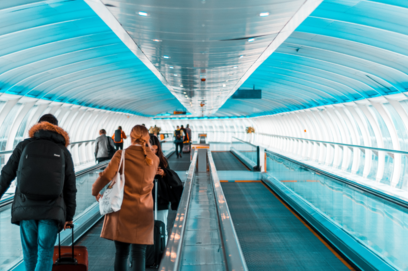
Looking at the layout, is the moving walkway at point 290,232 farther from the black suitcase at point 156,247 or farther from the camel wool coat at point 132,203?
the camel wool coat at point 132,203

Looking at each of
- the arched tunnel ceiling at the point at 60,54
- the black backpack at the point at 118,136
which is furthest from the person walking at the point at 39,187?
the black backpack at the point at 118,136

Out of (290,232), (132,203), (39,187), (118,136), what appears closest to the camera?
(39,187)

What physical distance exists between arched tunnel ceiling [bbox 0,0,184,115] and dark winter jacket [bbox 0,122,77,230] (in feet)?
16.8

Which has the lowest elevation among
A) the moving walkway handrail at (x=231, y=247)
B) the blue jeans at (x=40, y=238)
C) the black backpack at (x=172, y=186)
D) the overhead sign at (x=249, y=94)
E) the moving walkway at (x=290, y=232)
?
the moving walkway at (x=290, y=232)

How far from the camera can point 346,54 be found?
12.5 meters

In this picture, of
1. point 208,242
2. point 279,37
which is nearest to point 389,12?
point 279,37

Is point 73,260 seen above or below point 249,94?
below

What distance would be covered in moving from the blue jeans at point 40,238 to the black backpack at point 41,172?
26 cm

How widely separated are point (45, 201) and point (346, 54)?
11470mm

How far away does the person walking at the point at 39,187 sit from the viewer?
3273 mm

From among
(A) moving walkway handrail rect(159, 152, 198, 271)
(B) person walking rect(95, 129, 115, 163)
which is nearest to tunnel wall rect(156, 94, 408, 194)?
(A) moving walkway handrail rect(159, 152, 198, 271)

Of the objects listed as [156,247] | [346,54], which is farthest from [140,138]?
[346,54]

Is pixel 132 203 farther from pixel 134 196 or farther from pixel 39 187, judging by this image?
pixel 39 187

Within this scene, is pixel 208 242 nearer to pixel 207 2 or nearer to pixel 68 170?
pixel 68 170
